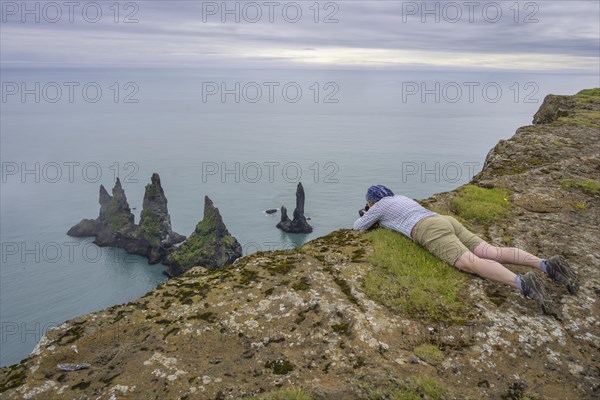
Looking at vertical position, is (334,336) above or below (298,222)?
above

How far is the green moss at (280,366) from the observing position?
5.79 meters

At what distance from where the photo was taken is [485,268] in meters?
8.15

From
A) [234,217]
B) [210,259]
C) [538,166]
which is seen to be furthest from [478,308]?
[234,217]

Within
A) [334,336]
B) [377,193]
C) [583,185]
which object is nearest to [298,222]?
[583,185]

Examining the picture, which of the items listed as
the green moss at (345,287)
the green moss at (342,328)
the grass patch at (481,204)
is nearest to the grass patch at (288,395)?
the green moss at (342,328)

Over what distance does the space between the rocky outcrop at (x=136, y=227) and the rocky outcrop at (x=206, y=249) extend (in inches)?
566

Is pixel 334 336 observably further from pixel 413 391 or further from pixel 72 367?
pixel 72 367

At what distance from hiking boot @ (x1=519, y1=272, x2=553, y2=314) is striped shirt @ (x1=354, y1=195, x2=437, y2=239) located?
100 inches

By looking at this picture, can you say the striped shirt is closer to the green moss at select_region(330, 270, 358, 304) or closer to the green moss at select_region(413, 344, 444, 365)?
the green moss at select_region(330, 270, 358, 304)

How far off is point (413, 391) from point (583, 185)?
11974 mm

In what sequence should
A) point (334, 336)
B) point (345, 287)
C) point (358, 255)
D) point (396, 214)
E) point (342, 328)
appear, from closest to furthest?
point (334, 336) < point (342, 328) < point (345, 287) < point (358, 255) < point (396, 214)

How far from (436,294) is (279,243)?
128785mm

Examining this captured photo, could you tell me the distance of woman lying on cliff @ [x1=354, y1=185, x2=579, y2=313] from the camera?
25.5ft

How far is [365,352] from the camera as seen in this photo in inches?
242
